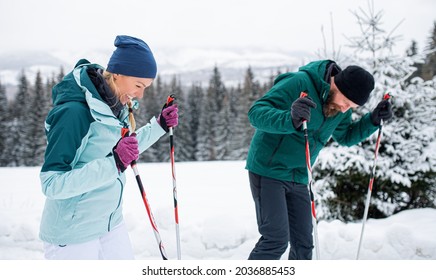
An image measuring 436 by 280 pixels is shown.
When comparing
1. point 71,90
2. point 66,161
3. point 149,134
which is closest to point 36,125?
point 149,134

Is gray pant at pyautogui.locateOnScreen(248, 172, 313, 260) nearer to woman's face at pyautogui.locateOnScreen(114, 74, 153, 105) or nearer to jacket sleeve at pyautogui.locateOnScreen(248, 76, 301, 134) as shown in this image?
jacket sleeve at pyautogui.locateOnScreen(248, 76, 301, 134)

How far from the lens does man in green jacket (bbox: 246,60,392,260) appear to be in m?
2.29

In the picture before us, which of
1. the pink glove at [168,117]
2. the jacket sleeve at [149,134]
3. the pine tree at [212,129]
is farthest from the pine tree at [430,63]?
the pine tree at [212,129]

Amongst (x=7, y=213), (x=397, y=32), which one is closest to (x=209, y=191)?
(x=7, y=213)

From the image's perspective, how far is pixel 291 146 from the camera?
95.2 inches

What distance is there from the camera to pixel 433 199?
4250mm

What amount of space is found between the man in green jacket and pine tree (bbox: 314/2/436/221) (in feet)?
5.73

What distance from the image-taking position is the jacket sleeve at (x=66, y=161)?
56.8 inches

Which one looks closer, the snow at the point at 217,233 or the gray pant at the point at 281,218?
the gray pant at the point at 281,218

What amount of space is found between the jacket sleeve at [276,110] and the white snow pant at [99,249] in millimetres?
1057

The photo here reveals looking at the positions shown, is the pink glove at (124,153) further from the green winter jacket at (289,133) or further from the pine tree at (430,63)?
the pine tree at (430,63)

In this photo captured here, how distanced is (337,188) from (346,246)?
3.24 feet
